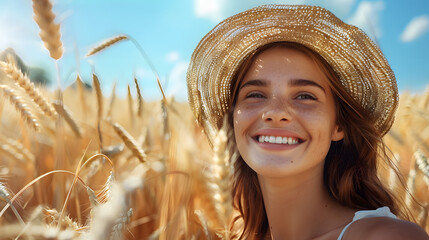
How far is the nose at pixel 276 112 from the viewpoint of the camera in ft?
5.11

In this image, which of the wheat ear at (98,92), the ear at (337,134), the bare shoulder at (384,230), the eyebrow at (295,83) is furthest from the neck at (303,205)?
the wheat ear at (98,92)

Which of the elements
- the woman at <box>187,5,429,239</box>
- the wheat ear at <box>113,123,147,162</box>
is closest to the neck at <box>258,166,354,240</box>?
the woman at <box>187,5,429,239</box>

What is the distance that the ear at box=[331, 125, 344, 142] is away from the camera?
179cm

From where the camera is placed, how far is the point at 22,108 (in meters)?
1.62

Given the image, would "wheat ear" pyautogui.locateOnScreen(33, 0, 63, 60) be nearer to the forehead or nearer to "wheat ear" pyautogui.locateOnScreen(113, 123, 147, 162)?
"wheat ear" pyautogui.locateOnScreen(113, 123, 147, 162)

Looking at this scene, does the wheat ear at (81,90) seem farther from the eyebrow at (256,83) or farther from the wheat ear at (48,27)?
the eyebrow at (256,83)

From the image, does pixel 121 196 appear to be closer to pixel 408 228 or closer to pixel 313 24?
pixel 408 228

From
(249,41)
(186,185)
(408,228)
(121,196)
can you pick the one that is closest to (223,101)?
(249,41)

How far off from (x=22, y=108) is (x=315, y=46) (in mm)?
1193

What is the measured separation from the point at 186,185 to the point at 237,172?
0.90 metres

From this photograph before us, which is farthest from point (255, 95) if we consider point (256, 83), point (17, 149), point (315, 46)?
point (17, 149)

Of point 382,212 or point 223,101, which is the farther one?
point 223,101

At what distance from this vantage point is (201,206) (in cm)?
171

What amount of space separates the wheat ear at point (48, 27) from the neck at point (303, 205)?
3.24 ft
